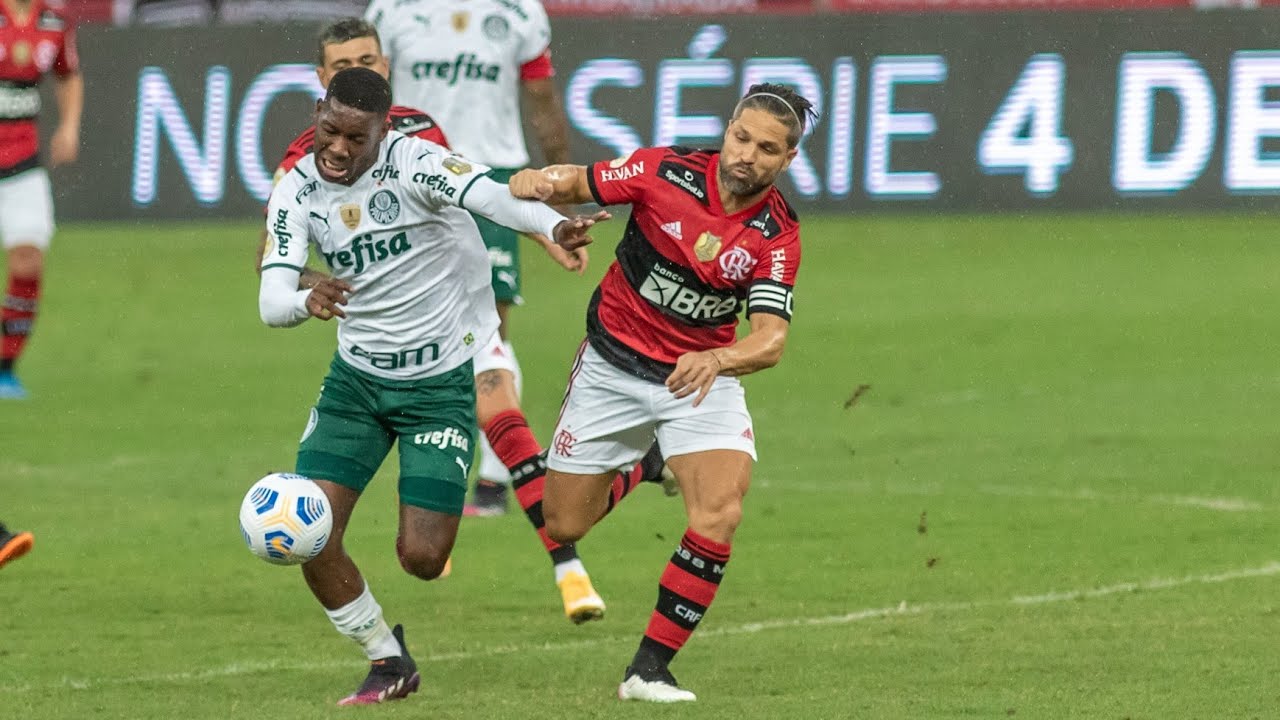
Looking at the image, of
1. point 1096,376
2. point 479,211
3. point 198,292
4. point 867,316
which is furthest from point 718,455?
point 198,292

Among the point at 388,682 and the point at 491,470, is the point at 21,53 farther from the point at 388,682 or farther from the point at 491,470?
the point at 388,682

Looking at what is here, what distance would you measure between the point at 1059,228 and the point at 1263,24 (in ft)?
8.16

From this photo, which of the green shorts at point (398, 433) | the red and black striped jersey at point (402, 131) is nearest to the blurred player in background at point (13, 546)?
the green shorts at point (398, 433)

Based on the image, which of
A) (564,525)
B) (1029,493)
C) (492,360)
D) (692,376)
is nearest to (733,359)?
(692,376)

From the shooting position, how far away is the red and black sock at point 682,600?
728 cm

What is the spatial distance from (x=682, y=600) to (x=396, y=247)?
154 centimetres

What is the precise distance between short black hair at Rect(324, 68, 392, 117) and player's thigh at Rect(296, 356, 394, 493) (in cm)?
94

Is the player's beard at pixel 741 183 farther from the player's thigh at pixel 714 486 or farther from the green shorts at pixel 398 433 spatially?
the green shorts at pixel 398 433

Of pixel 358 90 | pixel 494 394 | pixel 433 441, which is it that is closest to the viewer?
pixel 358 90

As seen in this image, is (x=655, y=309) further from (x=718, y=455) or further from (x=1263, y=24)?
(x=1263, y=24)

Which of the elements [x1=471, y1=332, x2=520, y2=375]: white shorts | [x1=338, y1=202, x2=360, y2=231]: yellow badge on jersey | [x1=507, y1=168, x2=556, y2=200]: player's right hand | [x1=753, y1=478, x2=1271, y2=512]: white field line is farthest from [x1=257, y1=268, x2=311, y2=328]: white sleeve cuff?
[x1=753, y1=478, x2=1271, y2=512]: white field line

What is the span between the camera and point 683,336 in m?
7.82

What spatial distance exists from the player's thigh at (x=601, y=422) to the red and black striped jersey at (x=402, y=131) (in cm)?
101

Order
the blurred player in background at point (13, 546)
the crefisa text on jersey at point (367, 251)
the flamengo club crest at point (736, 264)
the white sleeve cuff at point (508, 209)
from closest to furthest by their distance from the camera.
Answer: the white sleeve cuff at point (508, 209), the flamengo club crest at point (736, 264), the crefisa text on jersey at point (367, 251), the blurred player in background at point (13, 546)
